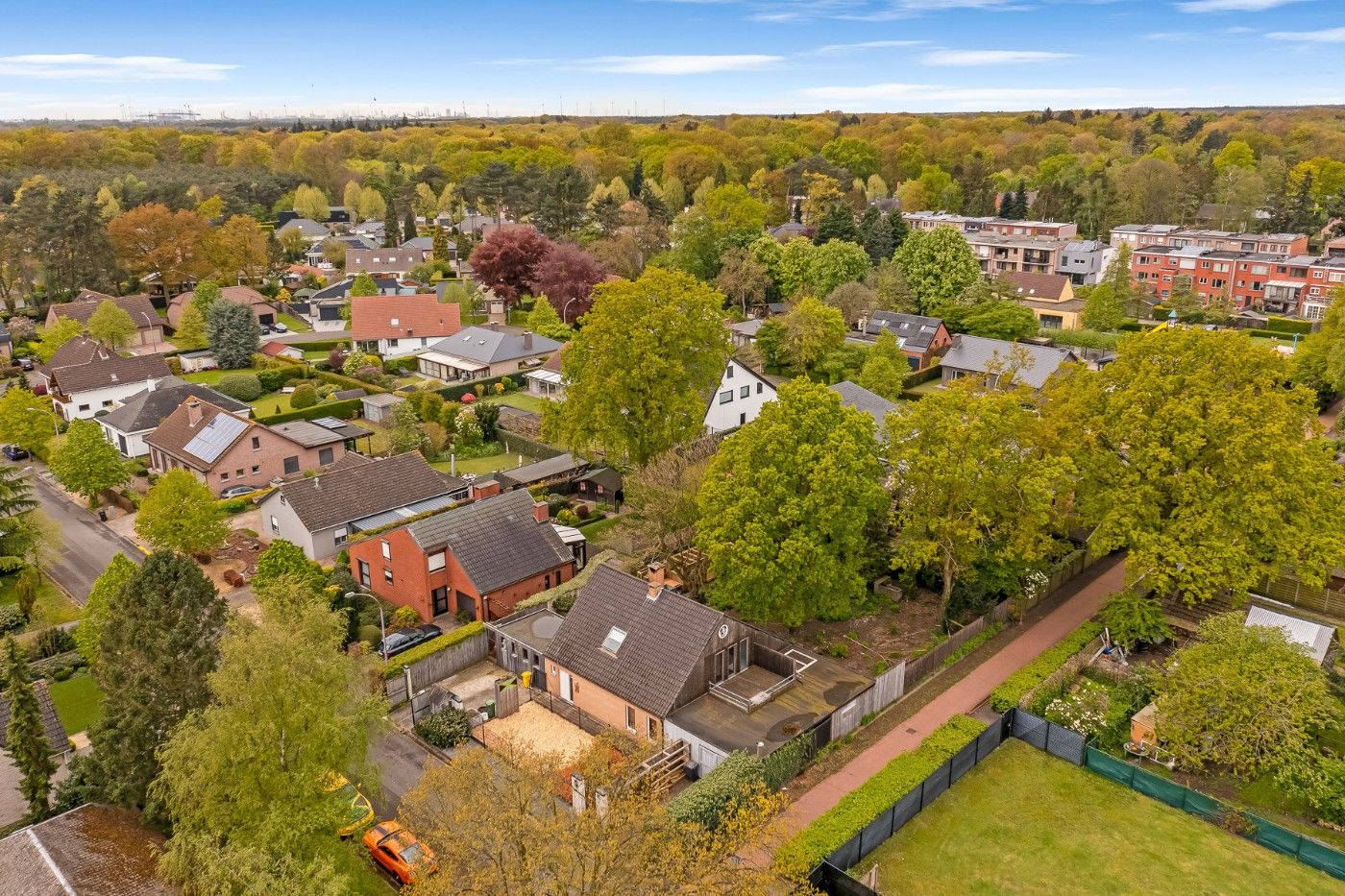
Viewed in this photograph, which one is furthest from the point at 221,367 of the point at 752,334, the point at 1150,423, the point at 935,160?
the point at 935,160

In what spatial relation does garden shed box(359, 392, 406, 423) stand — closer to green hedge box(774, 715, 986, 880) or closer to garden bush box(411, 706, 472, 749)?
garden bush box(411, 706, 472, 749)

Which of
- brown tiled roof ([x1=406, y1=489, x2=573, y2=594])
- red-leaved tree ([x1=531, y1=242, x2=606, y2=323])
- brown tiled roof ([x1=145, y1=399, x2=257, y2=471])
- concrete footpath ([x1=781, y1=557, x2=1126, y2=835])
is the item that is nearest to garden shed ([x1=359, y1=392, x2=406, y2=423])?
brown tiled roof ([x1=145, y1=399, x2=257, y2=471])

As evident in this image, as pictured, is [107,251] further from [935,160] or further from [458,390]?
[935,160]

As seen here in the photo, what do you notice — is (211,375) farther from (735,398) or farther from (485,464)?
(735,398)

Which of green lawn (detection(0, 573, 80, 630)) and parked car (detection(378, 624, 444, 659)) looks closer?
parked car (detection(378, 624, 444, 659))

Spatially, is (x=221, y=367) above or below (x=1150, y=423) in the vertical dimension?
below

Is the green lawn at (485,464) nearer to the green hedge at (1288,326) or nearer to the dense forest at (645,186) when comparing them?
the dense forest at (645,186)

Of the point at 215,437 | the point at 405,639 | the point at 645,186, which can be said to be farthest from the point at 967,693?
the point at 645,186
